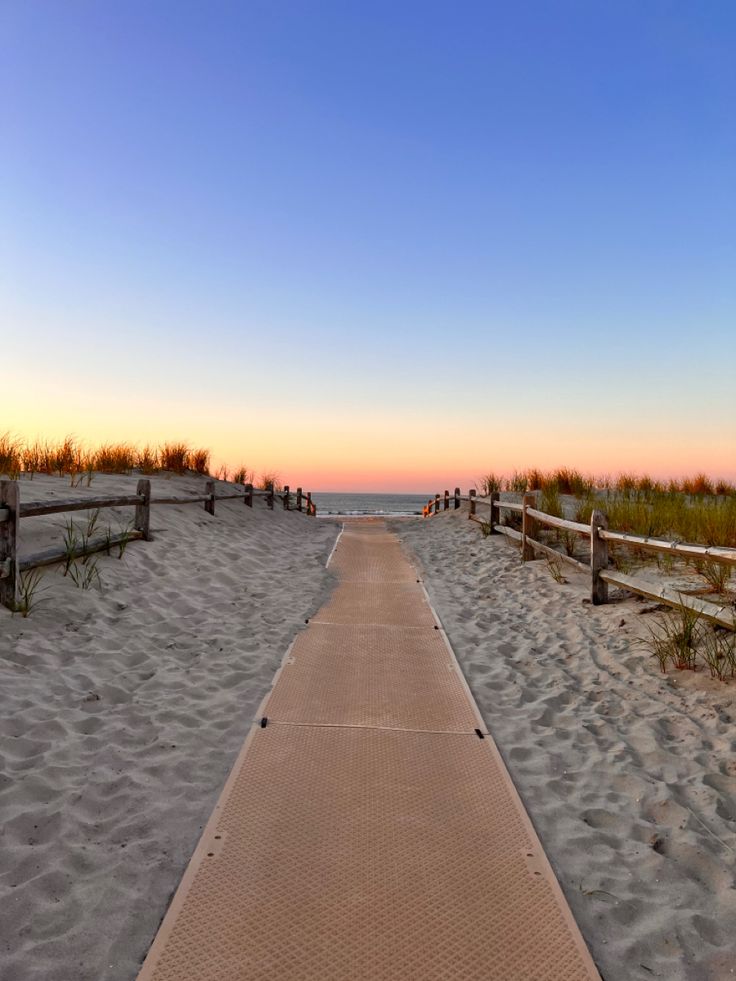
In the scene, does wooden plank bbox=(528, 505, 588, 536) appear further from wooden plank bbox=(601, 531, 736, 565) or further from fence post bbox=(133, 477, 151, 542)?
fence post bbox=(133, 477, 151, 542)

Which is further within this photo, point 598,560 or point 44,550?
point 598,560

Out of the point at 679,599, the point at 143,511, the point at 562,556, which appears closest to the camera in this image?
the point at 679,599

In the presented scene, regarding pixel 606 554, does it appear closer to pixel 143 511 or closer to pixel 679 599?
pixel 679 599

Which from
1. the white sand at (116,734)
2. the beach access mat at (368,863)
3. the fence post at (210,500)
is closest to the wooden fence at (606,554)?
the beach access mat at (368,863)

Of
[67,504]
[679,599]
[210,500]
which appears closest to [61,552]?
[67,504]

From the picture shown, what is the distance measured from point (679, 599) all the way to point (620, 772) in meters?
2.33

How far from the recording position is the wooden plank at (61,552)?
6234mm

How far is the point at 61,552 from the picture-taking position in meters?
6.84

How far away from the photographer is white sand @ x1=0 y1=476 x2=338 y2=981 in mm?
2580

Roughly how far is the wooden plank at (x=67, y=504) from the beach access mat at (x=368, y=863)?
3271 millimetres

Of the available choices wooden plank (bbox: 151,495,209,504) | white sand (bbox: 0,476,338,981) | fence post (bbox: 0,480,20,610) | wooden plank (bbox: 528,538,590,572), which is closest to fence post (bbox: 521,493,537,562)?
wooden plank (bbox: 528,538,590,572)

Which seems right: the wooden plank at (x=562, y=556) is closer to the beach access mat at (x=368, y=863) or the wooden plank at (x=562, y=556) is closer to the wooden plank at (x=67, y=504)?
the beach access mat at (x=368, y=863)

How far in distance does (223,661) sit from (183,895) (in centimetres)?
301

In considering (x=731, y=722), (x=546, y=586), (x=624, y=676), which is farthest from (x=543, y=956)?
(x=546, y=586)
